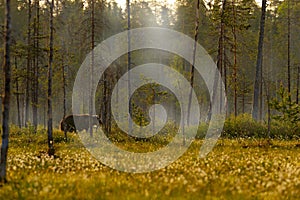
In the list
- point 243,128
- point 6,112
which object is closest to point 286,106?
point 243,128

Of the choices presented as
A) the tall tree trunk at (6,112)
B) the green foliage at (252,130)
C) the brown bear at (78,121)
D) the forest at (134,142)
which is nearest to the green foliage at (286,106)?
the forest at (134,142)

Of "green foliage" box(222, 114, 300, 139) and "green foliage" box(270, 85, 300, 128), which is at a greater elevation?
"green foliage" box(270, 85, 300, 128)

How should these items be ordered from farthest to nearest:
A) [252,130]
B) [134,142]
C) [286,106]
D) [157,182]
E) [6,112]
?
[252,130] → [286,106] → [134,142] → [6,112] → [157,182]

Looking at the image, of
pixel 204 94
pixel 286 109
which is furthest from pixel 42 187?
pixel 204 94

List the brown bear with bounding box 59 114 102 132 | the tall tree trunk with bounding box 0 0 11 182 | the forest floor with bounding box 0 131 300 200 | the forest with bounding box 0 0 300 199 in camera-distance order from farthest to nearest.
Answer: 1. the brown bear with bounding box 59 114 102 132
2. the tall tree trunk with bounding box 0 0 11 182
3. the forest with bounding box 0 0 300 199
4. the forest floor with bounding box 0 131 300 200

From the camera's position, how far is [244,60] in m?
69.6

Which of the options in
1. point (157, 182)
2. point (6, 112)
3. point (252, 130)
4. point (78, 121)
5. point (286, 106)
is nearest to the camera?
point (157, 182)

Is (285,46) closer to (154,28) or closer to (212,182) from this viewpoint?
(154,28)

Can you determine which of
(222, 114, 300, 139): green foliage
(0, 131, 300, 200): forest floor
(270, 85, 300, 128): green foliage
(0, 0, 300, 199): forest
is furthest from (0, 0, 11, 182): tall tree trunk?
(222, 114, 300, 139): green foliage

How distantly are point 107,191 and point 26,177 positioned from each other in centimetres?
289

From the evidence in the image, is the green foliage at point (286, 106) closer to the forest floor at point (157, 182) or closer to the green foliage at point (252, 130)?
the green foliage at point (252, 130)

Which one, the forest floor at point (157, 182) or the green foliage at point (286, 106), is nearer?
the forest floor at point (157, 182)

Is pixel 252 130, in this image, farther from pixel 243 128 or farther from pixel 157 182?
pixel 157 182

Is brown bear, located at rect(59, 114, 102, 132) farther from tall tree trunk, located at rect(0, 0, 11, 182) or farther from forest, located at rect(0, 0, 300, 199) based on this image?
tall tree trunk, located at rect(0, 0, 11, 182)
